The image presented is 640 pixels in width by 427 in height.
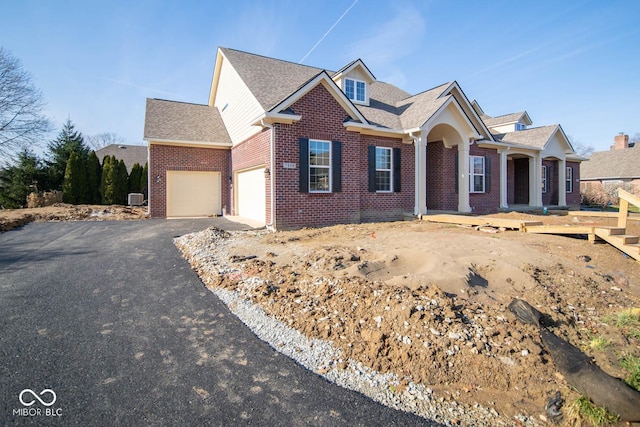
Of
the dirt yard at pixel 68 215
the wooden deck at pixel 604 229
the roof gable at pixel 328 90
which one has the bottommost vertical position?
the wooden deck at pixel 604 229

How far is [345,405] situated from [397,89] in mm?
19075

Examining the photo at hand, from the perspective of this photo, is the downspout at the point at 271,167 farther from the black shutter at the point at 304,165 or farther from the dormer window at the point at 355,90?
the dormer window at the point at 355,90

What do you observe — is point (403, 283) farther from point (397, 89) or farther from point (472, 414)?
point (397, 89)

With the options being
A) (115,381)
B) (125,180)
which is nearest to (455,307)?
(115,381)

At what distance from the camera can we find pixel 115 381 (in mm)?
2914

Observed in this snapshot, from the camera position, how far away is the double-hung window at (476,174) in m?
15.6

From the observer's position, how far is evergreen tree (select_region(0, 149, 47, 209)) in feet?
62.7

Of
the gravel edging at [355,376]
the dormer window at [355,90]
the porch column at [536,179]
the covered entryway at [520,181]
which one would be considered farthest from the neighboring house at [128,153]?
the gravel edging at [355,376]

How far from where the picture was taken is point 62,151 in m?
21.8

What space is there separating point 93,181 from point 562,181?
2899cm

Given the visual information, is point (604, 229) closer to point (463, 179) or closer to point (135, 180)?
point (463, 179)

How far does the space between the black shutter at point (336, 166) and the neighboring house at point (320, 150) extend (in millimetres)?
38

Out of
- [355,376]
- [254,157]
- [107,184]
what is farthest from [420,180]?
[107,184]

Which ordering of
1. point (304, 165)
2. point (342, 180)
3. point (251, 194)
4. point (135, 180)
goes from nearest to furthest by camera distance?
1. point (304, 165)
2. point (342, 180)
3. point (251, 194)
4. point (135, 180)
